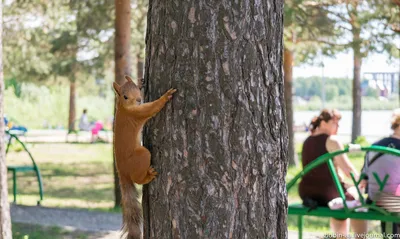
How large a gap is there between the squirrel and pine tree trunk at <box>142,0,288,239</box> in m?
0.07

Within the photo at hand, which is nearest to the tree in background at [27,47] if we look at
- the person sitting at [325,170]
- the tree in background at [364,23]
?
the tree in background at [364,23]

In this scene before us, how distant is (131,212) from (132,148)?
0.33m

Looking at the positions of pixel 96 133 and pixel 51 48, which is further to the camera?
pixel 96 133

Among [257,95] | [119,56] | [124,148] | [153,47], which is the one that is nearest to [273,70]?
[257,95]

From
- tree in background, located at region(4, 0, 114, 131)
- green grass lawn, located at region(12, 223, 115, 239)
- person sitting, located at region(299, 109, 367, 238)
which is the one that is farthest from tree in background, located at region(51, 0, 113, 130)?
person sitting, located at region(299, 109, 367, 238)

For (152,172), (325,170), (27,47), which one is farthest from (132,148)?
(27,47)

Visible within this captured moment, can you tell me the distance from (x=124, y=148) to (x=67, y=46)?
20230mm

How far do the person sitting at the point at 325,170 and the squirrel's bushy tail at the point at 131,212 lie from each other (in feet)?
10.2

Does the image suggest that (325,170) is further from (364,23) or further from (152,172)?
(364,23)

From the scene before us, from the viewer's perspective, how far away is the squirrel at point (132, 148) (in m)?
2.81

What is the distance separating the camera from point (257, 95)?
8.91 feet

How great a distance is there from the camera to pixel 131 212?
9.91ft


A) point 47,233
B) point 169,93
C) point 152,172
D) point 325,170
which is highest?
point 169,93

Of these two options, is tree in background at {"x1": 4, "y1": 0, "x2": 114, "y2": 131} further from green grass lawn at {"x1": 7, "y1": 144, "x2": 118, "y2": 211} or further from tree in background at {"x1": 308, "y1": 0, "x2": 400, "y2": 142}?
tree in background at {"x1": 308, "y1": 0, "x2": 400, "y2": 142}
